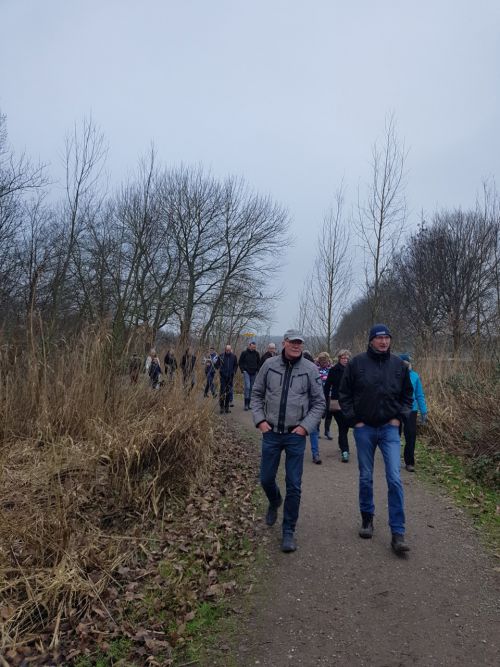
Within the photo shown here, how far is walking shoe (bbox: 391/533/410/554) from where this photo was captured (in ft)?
13.5

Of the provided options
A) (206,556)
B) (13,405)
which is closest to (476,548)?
(206,556)

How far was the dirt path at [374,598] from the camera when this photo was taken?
2904mm

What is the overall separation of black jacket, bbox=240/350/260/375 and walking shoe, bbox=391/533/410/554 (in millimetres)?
8662

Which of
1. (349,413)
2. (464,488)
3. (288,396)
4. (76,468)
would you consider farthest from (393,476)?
(76,468)

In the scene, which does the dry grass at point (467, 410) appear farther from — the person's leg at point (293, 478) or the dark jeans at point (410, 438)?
the person's leg at point (293, 478)

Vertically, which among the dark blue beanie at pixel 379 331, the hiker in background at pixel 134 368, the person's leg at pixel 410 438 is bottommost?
the person's leg at pixel 410 438

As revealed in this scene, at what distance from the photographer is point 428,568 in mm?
3955

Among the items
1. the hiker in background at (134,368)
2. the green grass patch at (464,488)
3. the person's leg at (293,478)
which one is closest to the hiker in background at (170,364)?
the hiker in background at (134,368)

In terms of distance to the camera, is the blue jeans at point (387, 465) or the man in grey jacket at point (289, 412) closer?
the blue jeans at point (387, 465)

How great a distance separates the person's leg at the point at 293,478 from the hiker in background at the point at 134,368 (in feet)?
11.3

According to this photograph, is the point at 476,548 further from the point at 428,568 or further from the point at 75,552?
the point at 75,552

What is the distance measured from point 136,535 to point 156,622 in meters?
1.46

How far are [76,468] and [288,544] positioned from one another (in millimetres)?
2386

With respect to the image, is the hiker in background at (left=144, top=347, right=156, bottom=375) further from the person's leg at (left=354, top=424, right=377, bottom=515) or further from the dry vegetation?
the person's leg at (left=354, top=424, right=377, bottom=515)
